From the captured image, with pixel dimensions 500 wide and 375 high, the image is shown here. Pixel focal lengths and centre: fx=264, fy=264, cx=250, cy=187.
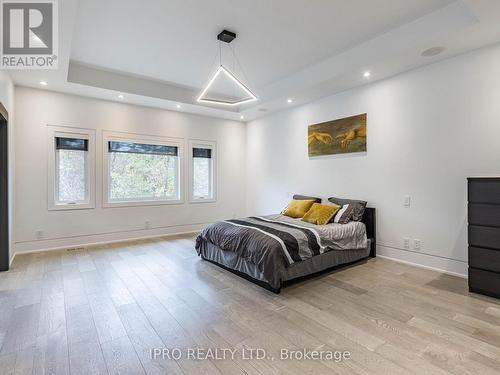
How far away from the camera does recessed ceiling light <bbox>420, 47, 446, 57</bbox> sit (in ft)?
Result: 10.5

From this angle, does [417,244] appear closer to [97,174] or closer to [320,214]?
[320,214]

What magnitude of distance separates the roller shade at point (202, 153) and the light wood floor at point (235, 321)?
329 cm

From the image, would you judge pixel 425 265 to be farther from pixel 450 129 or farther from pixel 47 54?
pixel 47 54

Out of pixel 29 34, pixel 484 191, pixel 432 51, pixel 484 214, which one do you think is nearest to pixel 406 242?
pixel 484 214

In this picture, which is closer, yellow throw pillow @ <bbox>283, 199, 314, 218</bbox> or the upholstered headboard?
the upholstered headboard

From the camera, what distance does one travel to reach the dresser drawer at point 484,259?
2686mm

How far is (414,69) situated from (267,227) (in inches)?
121

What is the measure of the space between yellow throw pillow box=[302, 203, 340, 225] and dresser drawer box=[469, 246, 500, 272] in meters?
1.71

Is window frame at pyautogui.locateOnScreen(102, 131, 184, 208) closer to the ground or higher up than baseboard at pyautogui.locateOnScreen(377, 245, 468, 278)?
higher up

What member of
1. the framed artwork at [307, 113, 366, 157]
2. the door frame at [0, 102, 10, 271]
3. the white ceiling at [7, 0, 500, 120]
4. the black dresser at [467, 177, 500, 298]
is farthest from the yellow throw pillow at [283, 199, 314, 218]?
the door frame at [0, 102, 10, 271]

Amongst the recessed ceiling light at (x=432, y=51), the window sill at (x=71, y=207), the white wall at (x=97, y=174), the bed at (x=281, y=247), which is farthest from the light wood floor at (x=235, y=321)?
the recessed ceiling light at (x=432, y=51)

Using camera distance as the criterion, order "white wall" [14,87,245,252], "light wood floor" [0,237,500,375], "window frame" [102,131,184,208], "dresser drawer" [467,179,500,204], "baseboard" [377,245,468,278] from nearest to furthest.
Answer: "light wood floor" [0,237,500,375]
"dresser drawer" [467,179,500,204]
"baseboard" [377,245,468,278]
"white wall" [14,87,245,252]
"window frame" [102,131,184,208]

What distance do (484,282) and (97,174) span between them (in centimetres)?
594

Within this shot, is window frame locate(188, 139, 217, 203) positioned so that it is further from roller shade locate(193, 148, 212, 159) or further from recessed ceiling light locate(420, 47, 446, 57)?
recessed ceiling light locate(420, 47, 446, 57)
